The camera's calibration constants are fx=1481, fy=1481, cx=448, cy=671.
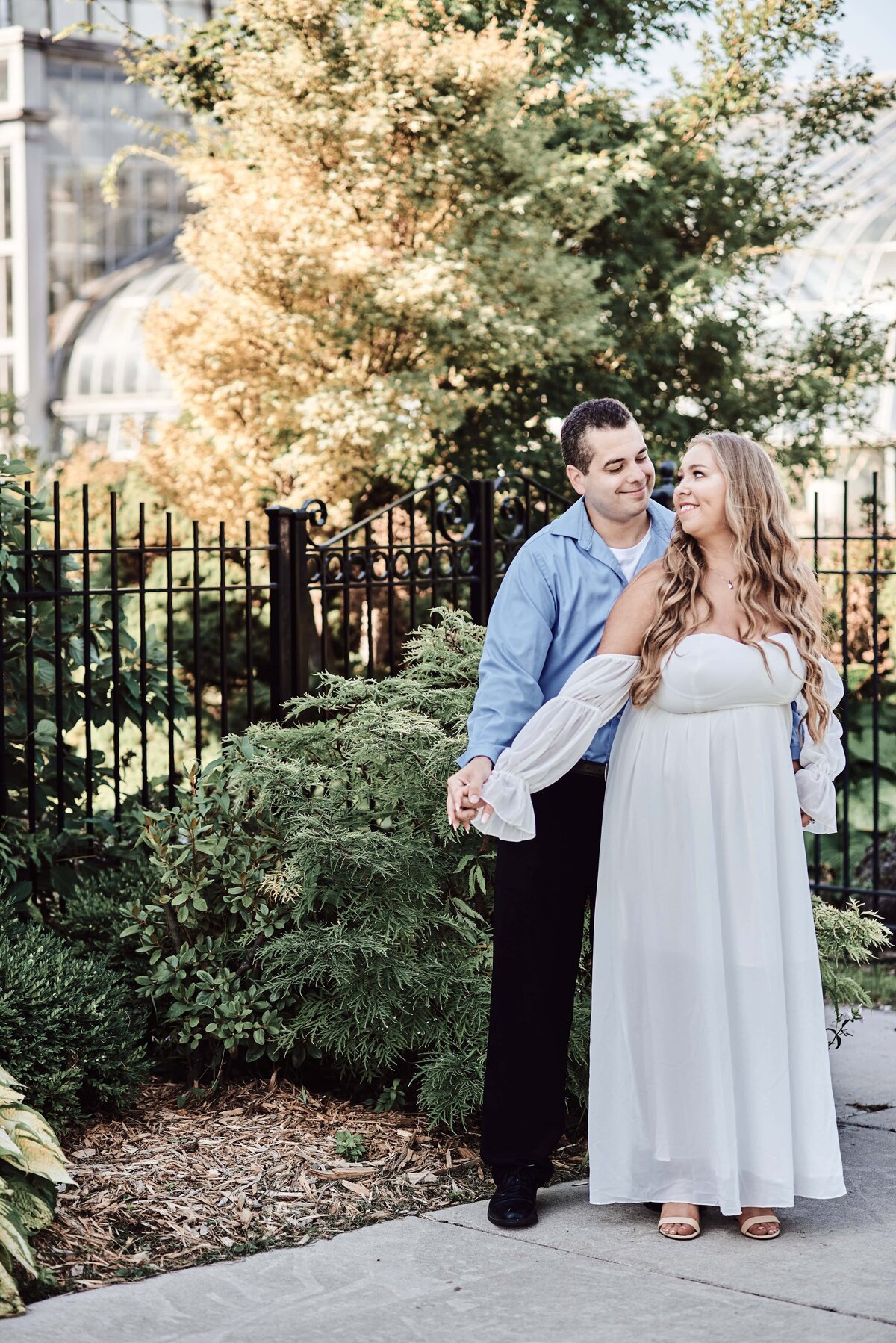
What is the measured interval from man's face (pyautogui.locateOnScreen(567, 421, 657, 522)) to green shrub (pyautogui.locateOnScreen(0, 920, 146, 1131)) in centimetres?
197

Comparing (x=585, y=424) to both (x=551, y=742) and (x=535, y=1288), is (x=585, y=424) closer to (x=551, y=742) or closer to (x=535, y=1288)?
(x=551, y=742)

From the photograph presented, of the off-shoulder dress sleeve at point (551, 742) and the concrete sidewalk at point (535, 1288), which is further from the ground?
the off-shoulder dress sleeve at point (551, 742)

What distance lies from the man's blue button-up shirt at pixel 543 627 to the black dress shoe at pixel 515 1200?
39.8 inches

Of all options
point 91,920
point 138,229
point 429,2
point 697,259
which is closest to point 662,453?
point 697,259

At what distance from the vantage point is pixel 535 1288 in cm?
311

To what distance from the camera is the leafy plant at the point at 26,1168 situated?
3.21m

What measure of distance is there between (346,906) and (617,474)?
1.54 metres

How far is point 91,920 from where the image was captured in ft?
16.0

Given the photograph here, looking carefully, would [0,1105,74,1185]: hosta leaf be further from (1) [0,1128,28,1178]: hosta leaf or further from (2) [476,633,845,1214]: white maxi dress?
(2) [476,633,845,1214]: white maxi dress

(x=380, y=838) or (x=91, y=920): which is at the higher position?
(x=380, y=838)

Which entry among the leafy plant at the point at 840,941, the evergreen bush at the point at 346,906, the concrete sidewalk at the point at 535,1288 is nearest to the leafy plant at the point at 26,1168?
the concrete sidewalk at the point at 535,1288

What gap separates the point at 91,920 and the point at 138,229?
19582 millimetres

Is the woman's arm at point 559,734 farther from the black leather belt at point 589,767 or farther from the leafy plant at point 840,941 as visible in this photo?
the leafy plant at point 840,941

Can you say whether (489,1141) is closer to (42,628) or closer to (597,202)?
(42,628)
